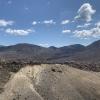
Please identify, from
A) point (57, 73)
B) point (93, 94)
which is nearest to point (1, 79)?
point (57, 73)

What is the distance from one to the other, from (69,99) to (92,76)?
16982mm

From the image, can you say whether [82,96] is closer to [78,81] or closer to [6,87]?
[78,81]

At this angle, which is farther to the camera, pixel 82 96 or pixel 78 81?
pixel 78 81

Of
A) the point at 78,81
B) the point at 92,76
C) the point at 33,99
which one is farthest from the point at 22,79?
the point at 92,76

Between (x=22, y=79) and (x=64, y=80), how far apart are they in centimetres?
986

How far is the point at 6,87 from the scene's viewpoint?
2436 inches

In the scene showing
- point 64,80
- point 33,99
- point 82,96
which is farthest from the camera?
point 64,80

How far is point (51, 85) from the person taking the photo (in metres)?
62.0

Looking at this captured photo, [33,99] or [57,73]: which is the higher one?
[57,73]

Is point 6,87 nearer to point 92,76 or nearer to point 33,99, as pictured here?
point 33,99

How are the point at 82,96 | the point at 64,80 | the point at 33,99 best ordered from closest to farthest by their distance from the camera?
the point at 33,99
the point at 82,96
the point at 64,80

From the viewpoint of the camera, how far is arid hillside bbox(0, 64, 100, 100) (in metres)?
57.7

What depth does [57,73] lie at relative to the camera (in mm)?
68062

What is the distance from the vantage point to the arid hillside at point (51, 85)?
57719 millimetres
